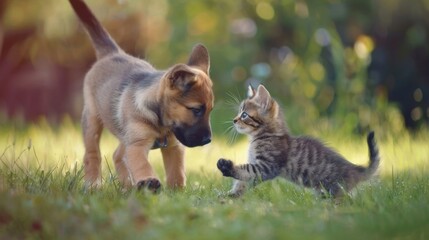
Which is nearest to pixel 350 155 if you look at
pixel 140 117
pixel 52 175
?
pixel 140 117

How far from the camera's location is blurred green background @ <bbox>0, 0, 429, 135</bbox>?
8930 mm

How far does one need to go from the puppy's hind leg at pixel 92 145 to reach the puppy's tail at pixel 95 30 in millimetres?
618

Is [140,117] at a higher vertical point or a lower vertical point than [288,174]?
higher

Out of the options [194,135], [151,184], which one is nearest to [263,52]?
[194,135]

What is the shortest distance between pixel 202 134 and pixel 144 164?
46cm

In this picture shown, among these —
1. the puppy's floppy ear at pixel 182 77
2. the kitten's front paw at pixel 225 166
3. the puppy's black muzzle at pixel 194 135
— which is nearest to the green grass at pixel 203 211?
the kitten's front paw at pixel 225 166

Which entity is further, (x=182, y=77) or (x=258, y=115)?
(x=258, y=115)

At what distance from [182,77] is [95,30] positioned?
1.72 meters

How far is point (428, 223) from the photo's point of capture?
3314mm

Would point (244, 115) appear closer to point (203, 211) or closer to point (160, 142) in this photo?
point (160, 142)

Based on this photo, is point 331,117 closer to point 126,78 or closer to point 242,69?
point 242,69

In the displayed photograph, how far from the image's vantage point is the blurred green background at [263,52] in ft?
29.3

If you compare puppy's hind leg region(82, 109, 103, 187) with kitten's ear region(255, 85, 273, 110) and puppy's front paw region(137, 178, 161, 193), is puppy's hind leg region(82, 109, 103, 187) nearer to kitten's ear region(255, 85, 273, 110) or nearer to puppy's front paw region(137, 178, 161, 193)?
puppy's front paw region(137, 178, 161, 193)

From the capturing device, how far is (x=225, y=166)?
4738 mm
